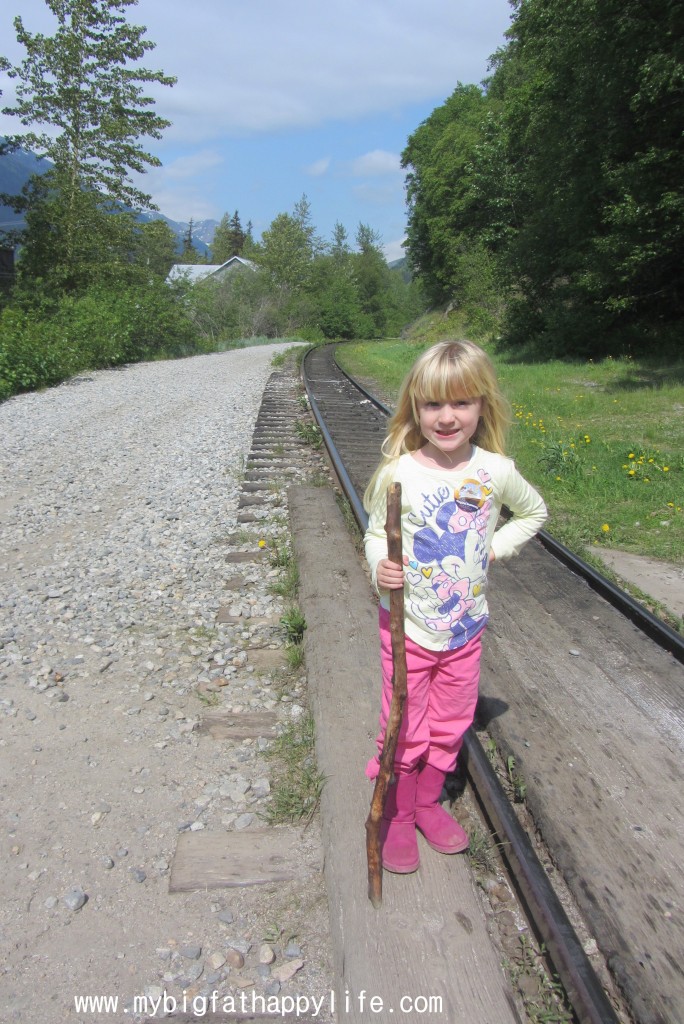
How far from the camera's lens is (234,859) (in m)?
2.43

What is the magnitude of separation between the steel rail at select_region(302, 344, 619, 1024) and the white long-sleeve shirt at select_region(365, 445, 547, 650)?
0.65 metres

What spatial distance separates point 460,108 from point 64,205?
36647 millimetres

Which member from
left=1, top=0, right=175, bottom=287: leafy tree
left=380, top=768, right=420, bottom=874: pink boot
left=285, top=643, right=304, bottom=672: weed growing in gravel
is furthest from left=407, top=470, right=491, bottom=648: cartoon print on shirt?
left=1, top=0, right=175, bottom=287: leafy tree

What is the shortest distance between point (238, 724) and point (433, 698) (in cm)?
116

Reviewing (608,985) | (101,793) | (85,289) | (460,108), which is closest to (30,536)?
(101,793)

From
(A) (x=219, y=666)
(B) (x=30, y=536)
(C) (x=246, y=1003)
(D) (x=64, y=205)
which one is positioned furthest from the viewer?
(D) (x=64, y=205)

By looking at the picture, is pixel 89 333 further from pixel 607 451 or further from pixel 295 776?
pixel 295 776

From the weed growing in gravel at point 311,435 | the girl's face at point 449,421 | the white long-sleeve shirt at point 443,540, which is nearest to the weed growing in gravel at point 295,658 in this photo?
the white long-sleeve shirt at point 443,540

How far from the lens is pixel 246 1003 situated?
76.6 inches

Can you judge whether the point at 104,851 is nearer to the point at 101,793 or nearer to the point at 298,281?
the point at 101,793

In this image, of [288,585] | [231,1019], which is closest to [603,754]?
[231,1019]

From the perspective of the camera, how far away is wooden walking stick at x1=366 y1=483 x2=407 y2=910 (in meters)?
2.08

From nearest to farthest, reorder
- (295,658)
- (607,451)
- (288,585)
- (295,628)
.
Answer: (295,658)
(295,628)
(288,585)
(607,451)

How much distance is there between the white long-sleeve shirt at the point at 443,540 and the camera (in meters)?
2.21
